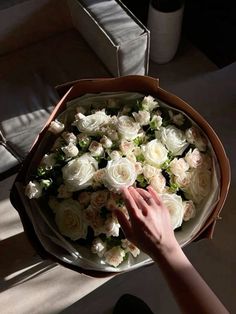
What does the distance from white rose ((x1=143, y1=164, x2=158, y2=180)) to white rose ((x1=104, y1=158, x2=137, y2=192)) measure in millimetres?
37

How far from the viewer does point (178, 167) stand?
1117mm

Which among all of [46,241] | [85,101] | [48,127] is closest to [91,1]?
[85,101]

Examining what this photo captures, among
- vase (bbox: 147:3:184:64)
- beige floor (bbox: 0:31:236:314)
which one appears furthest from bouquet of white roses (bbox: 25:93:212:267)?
vase (bbox: 147:3:184:64)

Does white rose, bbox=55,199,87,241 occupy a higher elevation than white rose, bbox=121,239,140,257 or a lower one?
higher

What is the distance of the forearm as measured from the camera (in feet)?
3.11

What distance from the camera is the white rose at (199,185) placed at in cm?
114

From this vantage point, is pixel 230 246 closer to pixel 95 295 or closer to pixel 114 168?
pixel 95 295

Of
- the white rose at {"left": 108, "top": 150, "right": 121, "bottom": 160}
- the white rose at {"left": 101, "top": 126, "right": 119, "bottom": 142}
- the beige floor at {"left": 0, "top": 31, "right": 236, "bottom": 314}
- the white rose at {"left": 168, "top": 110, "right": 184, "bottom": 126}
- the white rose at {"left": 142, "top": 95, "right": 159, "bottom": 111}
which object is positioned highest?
the white rose at {"left": 142, "top": 95, "right": 159, "bottom": 111}

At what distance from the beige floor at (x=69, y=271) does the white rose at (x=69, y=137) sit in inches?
20.3

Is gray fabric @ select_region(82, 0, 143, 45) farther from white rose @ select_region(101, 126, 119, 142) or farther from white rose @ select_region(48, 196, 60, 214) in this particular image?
white rose @ select_region(48, 196, 60, 214)

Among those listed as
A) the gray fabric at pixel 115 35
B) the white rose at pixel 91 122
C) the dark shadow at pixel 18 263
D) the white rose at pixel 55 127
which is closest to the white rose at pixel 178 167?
the white rose at pixel 91 122

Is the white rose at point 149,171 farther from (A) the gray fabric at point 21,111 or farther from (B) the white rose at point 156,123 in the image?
(A) the gray fabric at point 21,111

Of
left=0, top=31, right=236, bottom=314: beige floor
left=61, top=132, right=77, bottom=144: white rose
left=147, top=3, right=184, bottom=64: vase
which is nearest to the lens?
left=61, top=132, right=77, bottom=144: white rose

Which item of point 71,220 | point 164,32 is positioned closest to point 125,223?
point 71,220
